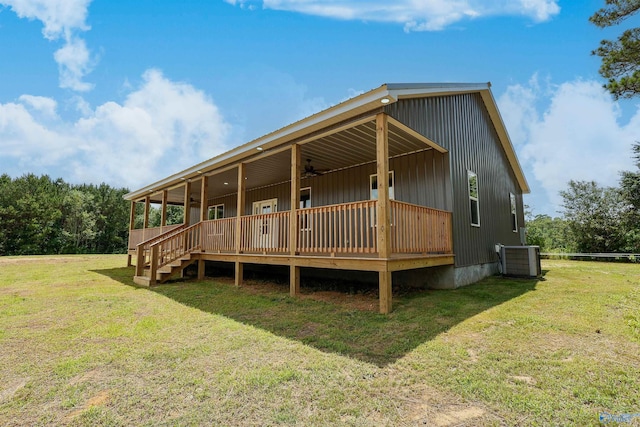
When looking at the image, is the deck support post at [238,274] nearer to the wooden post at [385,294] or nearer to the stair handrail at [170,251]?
the stair handrail at [170,251]

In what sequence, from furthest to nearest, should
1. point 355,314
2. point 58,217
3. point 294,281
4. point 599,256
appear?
point 58,217, point 599,256, point 294,281, point 355,314

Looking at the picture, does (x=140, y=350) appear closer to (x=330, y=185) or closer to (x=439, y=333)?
(x=439, y=333)

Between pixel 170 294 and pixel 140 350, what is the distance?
391cm

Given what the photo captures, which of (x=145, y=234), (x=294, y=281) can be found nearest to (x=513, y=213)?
(x=294, y=281)

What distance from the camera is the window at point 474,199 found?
8742 millimetres

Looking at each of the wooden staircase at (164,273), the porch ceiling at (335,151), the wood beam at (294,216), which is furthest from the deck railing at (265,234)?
the wooden staircase at (164,273)

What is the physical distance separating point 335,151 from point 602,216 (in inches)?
767

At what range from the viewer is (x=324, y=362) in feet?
10.8

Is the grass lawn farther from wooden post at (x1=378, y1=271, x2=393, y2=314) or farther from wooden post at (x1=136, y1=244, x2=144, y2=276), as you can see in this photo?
wooden post at (x1=136, y1=244, x2=144, y2=276)

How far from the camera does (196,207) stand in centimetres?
1756

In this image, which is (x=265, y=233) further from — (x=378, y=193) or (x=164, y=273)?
(x=378, y=193)

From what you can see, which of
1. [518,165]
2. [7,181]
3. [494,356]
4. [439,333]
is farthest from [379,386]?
[7,181]

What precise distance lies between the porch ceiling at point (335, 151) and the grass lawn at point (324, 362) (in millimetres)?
3626

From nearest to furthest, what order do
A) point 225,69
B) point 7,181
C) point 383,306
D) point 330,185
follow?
point 383,306 → point 330,185 → point 225,69 → point 7,181
